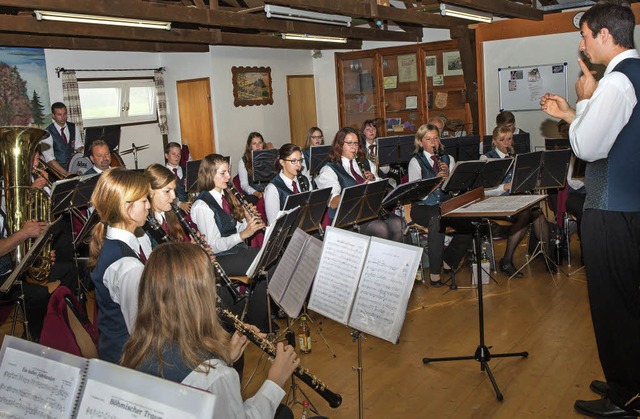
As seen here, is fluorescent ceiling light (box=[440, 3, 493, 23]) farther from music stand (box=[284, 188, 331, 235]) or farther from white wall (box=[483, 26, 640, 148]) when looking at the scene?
music stand (box=[284, 188, 331, 235])

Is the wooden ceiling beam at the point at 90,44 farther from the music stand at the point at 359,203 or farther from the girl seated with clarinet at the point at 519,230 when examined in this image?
the girl seated with clarinet at the point at 519,230

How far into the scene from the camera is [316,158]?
7941mm

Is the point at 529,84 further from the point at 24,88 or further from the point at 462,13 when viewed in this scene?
the point at 24,88

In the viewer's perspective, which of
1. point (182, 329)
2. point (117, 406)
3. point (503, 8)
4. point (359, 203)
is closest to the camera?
point (117, 406)

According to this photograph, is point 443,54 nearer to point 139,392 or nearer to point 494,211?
point 494,211

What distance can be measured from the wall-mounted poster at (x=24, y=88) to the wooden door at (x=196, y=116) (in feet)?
8.76

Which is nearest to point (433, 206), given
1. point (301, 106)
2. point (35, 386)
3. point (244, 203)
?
point (244, 203)

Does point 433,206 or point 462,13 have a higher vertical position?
point 462,13

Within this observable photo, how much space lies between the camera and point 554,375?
156 inches

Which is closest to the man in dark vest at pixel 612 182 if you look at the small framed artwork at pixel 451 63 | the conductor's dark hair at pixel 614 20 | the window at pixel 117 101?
the conductor's dark hair at pixel 614 20

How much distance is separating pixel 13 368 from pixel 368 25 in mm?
11983

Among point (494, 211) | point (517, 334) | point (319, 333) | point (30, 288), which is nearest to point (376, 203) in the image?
point (319, 333)

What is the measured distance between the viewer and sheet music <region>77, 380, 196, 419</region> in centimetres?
149

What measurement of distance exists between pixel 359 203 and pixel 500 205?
178 centimetres
